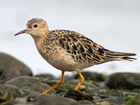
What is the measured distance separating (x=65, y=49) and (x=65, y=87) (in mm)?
2071

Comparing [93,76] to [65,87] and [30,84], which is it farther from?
[30,84]

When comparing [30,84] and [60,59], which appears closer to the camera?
[60,59]

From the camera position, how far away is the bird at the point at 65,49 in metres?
7.04

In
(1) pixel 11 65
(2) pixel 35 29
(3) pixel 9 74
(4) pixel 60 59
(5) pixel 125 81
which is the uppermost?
(2) pixel 35 29

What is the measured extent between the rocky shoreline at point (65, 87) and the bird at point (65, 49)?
0.85 metres

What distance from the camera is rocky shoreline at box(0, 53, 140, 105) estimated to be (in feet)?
19.7

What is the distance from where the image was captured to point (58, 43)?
7219 millimetres

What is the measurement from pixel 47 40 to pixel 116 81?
4776mm

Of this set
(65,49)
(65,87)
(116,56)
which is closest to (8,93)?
(65,49)

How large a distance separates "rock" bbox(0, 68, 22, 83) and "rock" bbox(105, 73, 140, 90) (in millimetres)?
4286

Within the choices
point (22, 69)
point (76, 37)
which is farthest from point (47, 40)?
point (22, 69)

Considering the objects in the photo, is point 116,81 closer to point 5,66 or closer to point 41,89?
point 41,89

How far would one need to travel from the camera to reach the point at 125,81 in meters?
10.8

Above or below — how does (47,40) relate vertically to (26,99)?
above
